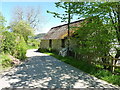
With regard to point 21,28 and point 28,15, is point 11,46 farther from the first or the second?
point 28,15

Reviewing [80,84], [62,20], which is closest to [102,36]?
[80,84]

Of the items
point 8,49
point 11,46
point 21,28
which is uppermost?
point 21,28

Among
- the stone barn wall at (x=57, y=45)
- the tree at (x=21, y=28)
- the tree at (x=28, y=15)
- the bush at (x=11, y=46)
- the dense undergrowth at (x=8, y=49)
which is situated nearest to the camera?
the dense undergrowth at (x=8, y=49)

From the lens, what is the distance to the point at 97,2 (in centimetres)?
676

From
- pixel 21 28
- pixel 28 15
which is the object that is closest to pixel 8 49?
pixel 21 28

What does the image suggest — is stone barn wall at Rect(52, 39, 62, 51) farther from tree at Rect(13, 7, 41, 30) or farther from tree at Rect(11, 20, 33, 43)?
tree at Rect(13, 7, 41, 30)

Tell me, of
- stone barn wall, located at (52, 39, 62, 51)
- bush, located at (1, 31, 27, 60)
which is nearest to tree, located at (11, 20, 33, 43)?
stone barn wall, located at (52, 39, 62, 51)

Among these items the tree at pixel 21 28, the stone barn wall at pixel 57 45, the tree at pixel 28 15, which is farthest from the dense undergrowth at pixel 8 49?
the tree at pixel 28 15

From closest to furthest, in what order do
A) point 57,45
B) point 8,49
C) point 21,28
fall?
point 8,49 < point 57,45 < point 21,28

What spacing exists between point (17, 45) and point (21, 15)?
21155 millimetres

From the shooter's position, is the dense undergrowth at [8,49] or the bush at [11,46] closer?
the dense undergrowth at [8,49]

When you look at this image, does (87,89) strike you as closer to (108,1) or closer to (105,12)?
(105,12)

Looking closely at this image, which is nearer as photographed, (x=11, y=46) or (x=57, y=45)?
(x=11, y=46)

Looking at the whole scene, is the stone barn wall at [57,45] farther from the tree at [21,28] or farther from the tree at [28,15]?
the tree at [28,15]
